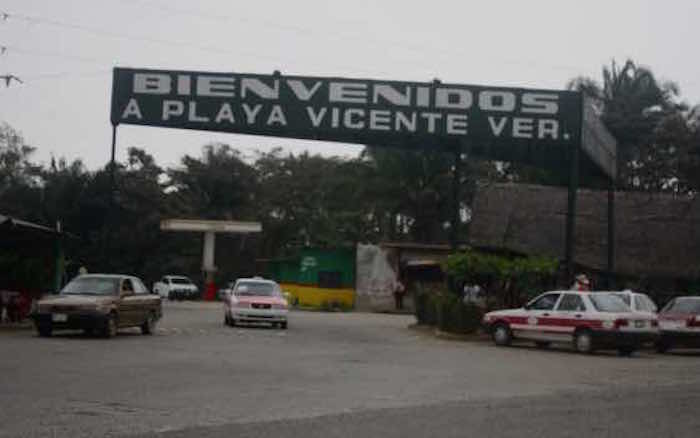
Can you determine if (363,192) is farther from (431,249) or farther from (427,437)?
(427,437)

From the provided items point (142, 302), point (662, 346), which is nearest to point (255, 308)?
point (142, 302)

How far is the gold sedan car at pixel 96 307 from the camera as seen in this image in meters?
22.1

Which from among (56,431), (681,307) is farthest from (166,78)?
(56,431)

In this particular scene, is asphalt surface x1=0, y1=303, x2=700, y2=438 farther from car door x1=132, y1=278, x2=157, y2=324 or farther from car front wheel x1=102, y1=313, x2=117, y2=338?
car door x1=132, y1=278, x2=157, y2=324

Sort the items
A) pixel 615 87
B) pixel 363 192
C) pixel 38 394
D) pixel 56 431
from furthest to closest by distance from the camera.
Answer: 1. pixel 363 192
2. pixel 615 87
3. pixel 38 394
4. pixel 56 431

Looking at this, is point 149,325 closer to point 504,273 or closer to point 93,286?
point 93,286

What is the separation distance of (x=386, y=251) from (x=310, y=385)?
121 feet

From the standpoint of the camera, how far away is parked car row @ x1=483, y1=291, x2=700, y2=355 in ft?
77.5

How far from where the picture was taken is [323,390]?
13766 millimetres

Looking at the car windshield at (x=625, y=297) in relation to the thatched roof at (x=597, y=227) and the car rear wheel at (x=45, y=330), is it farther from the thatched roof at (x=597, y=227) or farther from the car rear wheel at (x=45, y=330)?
the thatched roof at (x=597, y=227)

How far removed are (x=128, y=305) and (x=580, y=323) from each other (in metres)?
10.7

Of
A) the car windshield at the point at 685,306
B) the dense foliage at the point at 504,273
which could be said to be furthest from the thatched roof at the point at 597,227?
the car windshield at the point at 685,306

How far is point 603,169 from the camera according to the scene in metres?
34.2

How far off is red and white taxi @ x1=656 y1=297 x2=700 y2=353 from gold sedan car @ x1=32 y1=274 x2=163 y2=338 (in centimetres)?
1294
